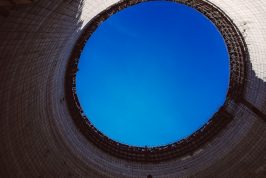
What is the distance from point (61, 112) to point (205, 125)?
11.0 m

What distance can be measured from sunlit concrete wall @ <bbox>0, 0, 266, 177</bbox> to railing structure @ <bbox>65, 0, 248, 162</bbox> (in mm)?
585

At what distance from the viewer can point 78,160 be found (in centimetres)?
1688

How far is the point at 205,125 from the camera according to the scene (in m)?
19.9

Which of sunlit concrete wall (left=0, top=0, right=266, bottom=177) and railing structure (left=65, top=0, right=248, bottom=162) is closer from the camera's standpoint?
sunlit concrete wall (left=0, top=0, right=266, bottom=177)

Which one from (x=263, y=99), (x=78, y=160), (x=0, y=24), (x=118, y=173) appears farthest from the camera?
(x=118, y=173)

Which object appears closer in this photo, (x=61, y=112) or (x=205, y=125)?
(x=61, y=112)

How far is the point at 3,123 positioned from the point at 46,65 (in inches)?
148

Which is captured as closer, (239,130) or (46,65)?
(46,65)

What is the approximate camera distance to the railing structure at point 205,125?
18141 mm

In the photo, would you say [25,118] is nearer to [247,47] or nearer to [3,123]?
[3,123]

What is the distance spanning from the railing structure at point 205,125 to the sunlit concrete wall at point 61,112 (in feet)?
1.92

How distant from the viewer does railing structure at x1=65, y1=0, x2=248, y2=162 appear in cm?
1814

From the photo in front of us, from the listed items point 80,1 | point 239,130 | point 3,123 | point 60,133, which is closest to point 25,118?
point 3,123

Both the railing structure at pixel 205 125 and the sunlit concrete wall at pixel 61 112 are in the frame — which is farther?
the railing structure at pixel 205 125
